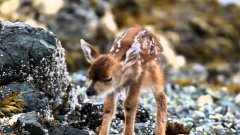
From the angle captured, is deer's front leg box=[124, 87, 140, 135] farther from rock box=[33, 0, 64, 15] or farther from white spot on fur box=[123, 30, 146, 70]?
rock box=[33, 0, 64, 15]

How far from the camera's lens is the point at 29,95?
14750mm

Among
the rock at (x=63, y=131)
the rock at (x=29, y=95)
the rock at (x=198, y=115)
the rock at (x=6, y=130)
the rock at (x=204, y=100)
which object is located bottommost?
the rock at (x=6, y=130)

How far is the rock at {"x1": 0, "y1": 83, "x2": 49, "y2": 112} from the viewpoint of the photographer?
1459 centimetres

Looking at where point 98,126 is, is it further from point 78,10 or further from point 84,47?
point 78,10

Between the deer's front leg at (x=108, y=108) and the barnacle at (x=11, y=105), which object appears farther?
the barnacle at (x=11, y=105)

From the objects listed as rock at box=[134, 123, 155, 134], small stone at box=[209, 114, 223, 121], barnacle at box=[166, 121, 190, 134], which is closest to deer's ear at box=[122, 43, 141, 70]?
rock at box=[134, 123, 155, 134]

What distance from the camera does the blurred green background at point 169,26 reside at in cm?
3712

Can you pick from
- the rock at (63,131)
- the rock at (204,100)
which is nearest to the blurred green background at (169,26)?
the rock at (204,100)

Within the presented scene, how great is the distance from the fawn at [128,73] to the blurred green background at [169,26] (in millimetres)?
14043

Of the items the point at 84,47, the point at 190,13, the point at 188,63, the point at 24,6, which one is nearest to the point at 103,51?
the point at 24,6

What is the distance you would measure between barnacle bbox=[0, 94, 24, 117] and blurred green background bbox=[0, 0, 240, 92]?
546 inches

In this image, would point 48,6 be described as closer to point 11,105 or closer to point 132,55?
point 11,105

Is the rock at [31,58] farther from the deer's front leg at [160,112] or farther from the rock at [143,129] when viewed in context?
the deer's front leg at [160,112]

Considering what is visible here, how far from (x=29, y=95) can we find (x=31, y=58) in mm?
990
